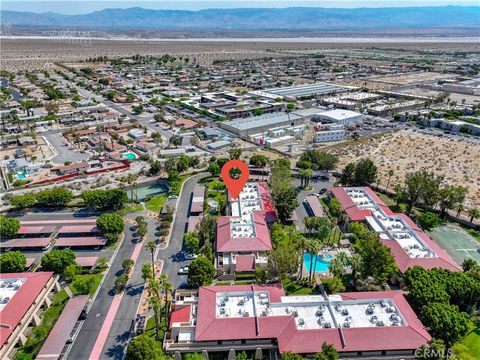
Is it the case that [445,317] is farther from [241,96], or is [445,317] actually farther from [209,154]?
[241,96]

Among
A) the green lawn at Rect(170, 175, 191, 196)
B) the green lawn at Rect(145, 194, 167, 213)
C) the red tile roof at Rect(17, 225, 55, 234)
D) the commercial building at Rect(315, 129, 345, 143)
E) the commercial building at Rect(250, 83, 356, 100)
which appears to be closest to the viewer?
the red tile roof at Rect(17, 225, 55, 234)

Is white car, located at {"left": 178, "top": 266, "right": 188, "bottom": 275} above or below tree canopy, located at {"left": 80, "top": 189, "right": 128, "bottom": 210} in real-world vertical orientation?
below

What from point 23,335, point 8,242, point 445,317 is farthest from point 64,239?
point 445,317

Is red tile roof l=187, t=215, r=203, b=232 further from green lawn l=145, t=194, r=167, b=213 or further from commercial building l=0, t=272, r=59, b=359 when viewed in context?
commercial building l=0, t=272, r=59, b=359

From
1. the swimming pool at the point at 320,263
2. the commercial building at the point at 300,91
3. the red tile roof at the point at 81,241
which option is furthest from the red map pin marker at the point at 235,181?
the commercial building at the point at 300,91

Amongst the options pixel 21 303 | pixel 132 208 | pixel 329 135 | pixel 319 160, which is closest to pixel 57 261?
pixel 21 303

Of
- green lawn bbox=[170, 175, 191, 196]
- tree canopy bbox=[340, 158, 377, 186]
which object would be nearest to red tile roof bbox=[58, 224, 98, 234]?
green lawn bbox=[170, 175, 191, 196]

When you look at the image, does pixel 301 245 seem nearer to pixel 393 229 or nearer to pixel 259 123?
pixel 393 229
